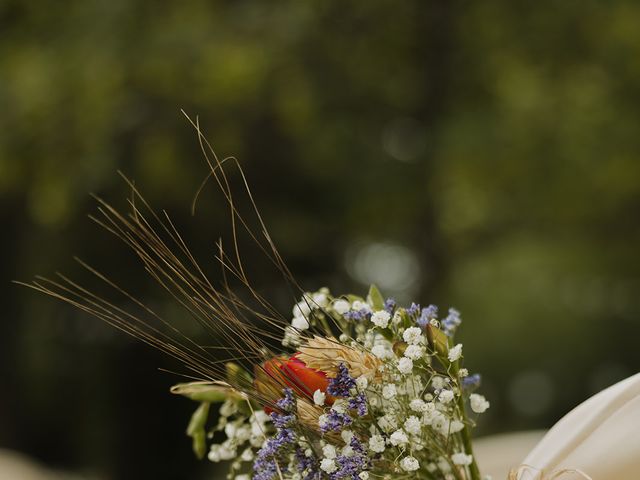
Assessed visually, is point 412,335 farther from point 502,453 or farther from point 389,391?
point 502,453

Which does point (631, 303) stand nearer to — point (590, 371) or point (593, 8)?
point (590, 371)

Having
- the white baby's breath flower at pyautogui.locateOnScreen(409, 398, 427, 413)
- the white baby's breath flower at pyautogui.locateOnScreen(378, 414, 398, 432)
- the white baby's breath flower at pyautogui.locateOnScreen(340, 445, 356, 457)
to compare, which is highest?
the white baby's breath flower at pyautogui.locateOnScreen(409, 398, 427, 413)

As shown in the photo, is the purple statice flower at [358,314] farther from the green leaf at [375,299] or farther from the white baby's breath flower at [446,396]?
the white baby's breath flower at [446,396]

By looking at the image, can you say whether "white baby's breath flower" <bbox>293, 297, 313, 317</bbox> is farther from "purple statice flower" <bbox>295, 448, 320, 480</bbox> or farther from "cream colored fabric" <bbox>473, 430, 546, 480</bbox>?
"cream colored fabric" <bbox>473, 430, 546, 480</bbox>

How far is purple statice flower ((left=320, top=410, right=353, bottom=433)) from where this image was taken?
127 centimetres

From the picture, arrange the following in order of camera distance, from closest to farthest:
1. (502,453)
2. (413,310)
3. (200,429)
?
(413,310)
(200,429)
(502,453)

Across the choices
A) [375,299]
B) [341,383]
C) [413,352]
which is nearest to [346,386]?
[341,383]

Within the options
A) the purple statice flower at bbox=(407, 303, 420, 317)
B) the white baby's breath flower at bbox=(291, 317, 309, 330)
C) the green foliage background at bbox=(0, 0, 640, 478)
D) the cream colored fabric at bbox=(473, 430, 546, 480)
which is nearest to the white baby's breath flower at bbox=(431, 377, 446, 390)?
the purple statice flower at bbox=(407, 303, 420, 317)

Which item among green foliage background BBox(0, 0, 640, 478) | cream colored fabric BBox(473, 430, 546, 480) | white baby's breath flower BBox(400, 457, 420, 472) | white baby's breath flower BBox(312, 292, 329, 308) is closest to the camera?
white baby's breath flower BBox(400, 457, 420, 472)

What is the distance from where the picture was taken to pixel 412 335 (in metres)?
1.30

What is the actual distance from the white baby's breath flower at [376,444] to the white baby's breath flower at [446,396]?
108mm

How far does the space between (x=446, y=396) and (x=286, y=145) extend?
5341 mm

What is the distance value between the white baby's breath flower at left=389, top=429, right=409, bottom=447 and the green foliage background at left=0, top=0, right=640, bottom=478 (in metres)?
4.62

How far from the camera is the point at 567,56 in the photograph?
6.59 m
